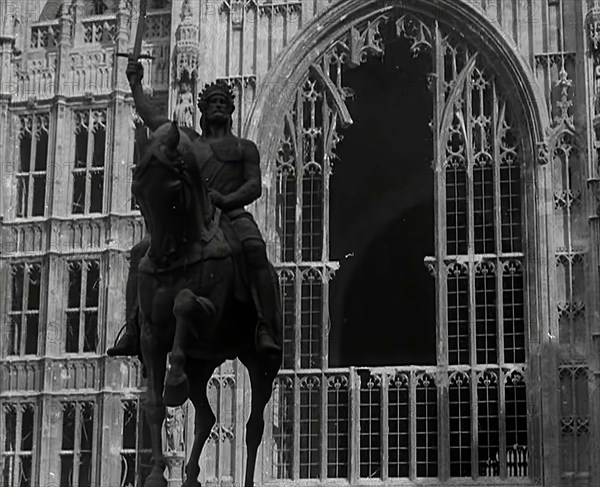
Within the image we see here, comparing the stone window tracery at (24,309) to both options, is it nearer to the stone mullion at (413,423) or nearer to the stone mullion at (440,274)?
the stone mullion at (413,423)

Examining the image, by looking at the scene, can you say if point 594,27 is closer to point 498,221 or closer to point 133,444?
point 498,221

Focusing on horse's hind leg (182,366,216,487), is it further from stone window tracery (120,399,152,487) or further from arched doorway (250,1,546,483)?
stone window tracery (120,399,152,487)

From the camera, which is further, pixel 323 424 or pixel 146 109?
pixel 323 424

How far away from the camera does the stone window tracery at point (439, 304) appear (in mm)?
26234

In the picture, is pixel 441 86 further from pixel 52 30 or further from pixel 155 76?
pixel 52 30

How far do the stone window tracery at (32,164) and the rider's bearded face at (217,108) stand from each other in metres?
18.3

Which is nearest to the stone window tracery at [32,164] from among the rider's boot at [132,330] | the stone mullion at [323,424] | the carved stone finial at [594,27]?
the stone mullion at [323,424]

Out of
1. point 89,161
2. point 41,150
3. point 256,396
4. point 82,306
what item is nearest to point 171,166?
point 256,396

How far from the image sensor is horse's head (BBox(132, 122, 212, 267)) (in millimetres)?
9984

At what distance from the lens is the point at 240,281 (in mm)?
10891

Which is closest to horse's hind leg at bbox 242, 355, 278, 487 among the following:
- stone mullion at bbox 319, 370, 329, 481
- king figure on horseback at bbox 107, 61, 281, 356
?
king figure on horseback at bbox 107, 61, 281, 356

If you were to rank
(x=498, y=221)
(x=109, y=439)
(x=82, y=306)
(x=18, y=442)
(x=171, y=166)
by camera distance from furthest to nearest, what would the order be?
(x=82, y=306)
(x=18, y=442)
(x=109, y=439)
(x=498, y=221)
(x=171, y=166)

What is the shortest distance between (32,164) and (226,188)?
1880cm

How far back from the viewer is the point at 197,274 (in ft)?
34.8
